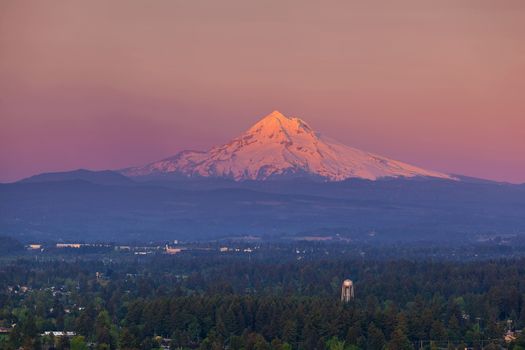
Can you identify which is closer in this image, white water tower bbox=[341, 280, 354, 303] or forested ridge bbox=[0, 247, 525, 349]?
forested ridge bbox=[0, 247, 525, 349]

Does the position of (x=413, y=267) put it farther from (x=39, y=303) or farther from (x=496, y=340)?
(x=496, y=340)

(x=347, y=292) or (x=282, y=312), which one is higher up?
(x=347, y=292)

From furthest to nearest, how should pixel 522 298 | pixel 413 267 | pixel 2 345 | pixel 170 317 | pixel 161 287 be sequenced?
pixel 413 267 → pixel 161 287 → pixel 522 298 → pixel 170 317 → pixel 2 345

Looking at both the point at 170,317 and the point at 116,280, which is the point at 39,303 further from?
the point at 116,280

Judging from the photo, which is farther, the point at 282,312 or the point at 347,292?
the point at 347,292

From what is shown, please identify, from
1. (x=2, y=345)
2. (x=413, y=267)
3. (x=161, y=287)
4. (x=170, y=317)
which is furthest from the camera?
(x=413, y=267)

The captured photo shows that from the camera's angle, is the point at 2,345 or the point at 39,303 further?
the point at 39,303

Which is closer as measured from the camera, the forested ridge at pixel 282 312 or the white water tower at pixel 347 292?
the forested ridge at pixel 282 312

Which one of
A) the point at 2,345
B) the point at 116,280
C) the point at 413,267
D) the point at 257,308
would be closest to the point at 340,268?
the point at 413,267

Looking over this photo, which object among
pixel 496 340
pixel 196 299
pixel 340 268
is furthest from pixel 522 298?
pixel 340 268
